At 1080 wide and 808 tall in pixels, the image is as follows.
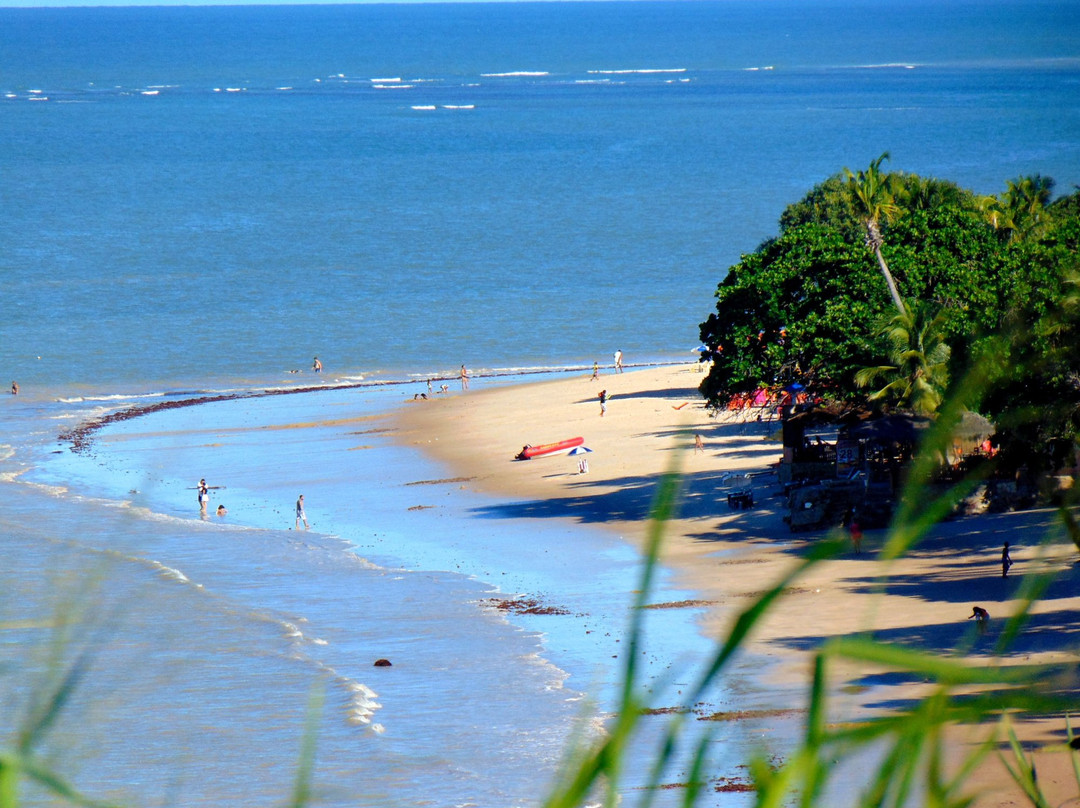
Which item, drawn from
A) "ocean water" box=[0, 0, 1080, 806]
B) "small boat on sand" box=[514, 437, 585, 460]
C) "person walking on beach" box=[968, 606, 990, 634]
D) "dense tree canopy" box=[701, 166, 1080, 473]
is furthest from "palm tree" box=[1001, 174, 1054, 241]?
"person walking on beach" box=[968, 606, 990, 634]

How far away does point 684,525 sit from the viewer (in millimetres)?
30141

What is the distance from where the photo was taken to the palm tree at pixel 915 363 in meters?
25.1

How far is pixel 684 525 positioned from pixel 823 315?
5.75 meters

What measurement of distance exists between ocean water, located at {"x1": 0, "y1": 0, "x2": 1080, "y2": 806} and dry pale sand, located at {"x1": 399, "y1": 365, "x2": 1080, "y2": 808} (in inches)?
53.6

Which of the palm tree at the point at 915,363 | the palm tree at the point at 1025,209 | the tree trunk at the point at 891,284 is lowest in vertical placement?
the palm tree at the point at 915,363

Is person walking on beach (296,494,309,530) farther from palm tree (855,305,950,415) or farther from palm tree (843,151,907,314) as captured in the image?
palm tree (843,151,907,314)

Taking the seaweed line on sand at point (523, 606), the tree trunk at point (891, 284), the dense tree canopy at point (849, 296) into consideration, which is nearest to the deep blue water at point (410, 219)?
the dense tree canopy at point (849, 296)

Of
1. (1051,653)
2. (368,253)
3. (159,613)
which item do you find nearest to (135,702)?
(159,613)

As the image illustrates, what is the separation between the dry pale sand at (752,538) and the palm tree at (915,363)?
2.69 meters

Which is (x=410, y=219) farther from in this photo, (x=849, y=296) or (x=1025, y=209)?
(x=849, y=296)

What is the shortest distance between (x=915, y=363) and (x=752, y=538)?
499 centimetres

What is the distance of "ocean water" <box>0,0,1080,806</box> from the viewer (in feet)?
59.9

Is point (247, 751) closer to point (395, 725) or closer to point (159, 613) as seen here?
point (395, 725)

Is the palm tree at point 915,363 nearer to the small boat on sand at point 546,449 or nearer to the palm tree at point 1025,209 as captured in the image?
the palm tree at point 1025,209
